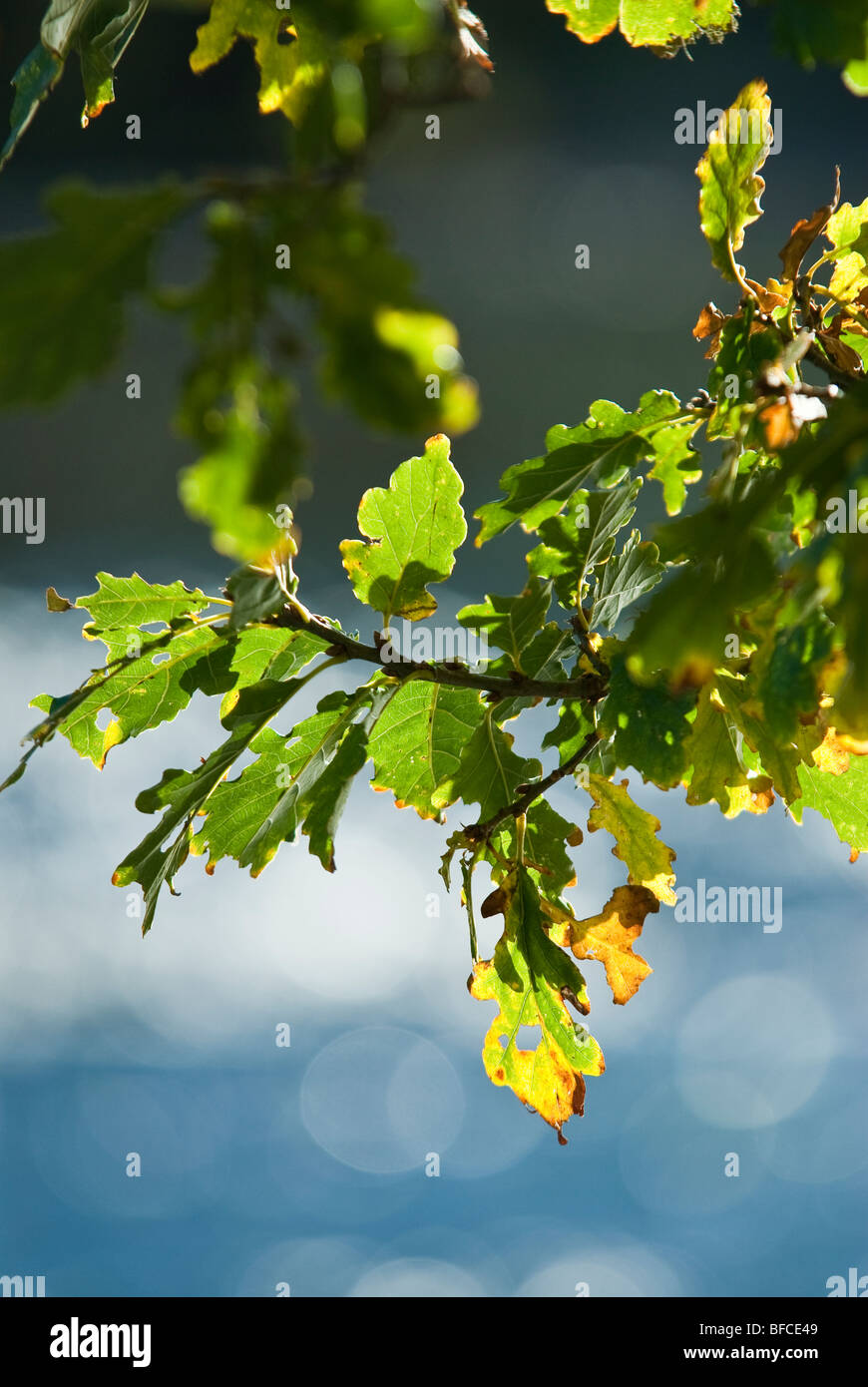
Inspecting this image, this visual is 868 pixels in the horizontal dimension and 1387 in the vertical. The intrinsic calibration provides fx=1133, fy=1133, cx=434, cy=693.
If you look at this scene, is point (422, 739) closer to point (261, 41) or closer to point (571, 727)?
point (571, 727)

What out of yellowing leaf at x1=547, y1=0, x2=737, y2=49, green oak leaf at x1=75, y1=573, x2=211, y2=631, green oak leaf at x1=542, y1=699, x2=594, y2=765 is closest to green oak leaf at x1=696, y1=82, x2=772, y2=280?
yellowing leaf at x1=547, y1=0, x2=737, y2=49

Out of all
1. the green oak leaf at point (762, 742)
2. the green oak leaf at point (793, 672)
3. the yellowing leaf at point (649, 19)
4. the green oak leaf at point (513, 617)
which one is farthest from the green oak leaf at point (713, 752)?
the yellowing leaf at point (649, 19)

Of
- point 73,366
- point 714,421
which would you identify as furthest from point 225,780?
point 73,366

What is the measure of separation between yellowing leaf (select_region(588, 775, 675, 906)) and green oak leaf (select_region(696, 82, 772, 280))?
1.10 feet

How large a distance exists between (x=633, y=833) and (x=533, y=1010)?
0.13 m

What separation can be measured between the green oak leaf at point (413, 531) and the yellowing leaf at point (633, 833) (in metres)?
0.17

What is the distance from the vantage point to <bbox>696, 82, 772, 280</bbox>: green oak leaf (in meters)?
0.65

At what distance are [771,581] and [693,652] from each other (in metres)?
0.05

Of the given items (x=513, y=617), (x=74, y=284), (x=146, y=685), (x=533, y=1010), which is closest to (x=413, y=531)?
(x=513, y=617)

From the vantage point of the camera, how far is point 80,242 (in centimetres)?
28

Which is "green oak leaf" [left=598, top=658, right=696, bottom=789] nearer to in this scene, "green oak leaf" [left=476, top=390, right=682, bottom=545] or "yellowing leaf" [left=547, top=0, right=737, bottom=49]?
"green oak leaf" [left=476, top=390, right=682, bottom=545]

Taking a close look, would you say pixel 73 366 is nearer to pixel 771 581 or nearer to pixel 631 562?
pixel 771 581

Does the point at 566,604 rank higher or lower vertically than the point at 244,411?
higher

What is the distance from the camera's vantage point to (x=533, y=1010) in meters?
0.74
